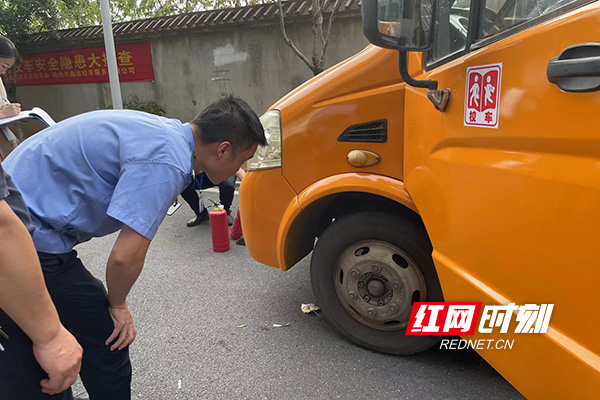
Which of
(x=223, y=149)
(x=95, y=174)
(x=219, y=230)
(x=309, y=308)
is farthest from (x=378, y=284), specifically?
(x=219, y=230)

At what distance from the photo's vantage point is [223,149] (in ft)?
5.51

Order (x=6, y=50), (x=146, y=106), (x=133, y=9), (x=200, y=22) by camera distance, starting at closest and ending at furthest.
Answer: (x=6, y=50)
(x=200, y=22)
(x=146, y=106)
(x=133, y=9)

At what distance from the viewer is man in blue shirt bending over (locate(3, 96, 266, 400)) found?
137 centimetres

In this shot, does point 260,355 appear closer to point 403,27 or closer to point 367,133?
point 367,133

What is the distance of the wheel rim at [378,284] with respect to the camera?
2.27 metres

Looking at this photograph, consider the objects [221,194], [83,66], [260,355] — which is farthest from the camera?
[83,66]

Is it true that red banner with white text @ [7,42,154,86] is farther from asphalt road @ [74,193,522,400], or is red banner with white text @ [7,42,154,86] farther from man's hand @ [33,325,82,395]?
man's hand @ [33,325,82,395]

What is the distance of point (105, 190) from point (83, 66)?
11.0 m

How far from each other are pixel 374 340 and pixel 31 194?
1.83m

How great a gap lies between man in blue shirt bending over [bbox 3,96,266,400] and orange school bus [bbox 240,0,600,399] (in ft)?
2.63

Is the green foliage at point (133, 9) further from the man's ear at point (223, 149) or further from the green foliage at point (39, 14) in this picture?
the man's ear at point (223, 149)

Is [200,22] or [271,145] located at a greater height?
[200,22]

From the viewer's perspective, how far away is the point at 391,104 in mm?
2189

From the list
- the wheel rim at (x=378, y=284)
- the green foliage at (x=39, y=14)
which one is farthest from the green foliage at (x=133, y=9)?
the wheel rim at (x=378, y=284)
